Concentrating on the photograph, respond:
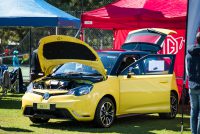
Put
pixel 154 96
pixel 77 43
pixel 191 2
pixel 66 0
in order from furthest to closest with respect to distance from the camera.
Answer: pixel 66 0, pixel 154 96, pixel 77 43, pixel 191 2

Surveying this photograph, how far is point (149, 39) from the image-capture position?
46.0 ft

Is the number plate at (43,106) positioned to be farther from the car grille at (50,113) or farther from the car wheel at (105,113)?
the car wheel at (105,113)

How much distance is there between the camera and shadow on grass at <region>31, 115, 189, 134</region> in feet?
36.0

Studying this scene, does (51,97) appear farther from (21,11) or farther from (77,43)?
(21,11)

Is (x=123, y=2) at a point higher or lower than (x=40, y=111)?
higher

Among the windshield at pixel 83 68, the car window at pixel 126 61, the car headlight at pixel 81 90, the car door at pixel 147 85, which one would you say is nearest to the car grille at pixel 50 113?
the car headlight at pixel 81 90

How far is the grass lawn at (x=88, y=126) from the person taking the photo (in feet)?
35.6

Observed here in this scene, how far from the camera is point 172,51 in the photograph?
1658 cm

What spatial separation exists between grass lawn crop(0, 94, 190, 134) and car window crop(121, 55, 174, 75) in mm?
1165

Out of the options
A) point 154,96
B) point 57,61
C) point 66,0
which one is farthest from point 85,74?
point 66,0

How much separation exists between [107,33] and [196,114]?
14.2 m

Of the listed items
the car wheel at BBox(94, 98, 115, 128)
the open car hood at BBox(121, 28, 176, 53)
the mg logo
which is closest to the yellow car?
the car wheel at BBox(94, 98, 115, 128)

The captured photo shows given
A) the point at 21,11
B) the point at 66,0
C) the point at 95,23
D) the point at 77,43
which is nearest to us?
the point at 77,43

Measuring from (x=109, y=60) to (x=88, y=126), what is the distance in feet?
5.27
